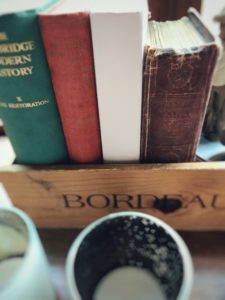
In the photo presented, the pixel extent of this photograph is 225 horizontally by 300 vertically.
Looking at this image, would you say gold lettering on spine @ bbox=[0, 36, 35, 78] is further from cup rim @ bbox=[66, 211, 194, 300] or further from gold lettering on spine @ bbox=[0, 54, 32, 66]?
cup rim @ bbox=[66, 211, 194, 300]

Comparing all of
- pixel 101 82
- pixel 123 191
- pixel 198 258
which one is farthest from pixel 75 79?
pixel 198 258

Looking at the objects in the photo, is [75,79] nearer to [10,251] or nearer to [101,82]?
[101,82]

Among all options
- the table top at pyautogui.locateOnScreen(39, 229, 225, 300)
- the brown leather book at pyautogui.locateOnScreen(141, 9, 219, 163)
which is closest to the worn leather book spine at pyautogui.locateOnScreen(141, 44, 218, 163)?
the brown leather book at pyautogui.locateOnScreen(141, 9, 219, 163)

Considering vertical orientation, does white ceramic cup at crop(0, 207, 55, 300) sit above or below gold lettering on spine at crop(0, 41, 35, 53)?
below

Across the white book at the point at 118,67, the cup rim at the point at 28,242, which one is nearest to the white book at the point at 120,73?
the white book at the point at 118,67

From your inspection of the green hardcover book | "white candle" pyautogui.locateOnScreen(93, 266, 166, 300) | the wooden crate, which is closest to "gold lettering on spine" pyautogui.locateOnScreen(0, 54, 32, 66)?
the green hardcover book

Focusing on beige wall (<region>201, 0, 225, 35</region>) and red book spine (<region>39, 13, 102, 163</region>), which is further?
beige wall (<region>201, 0, 225, 35</region>)

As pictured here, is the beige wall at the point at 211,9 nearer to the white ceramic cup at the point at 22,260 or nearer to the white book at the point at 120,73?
the white book at the point at 120,73

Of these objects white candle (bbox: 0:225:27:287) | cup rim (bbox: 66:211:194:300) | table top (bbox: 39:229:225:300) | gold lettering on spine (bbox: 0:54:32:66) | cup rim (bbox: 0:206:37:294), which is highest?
gold lettering on spine (bbox: 0:54:32:66)
